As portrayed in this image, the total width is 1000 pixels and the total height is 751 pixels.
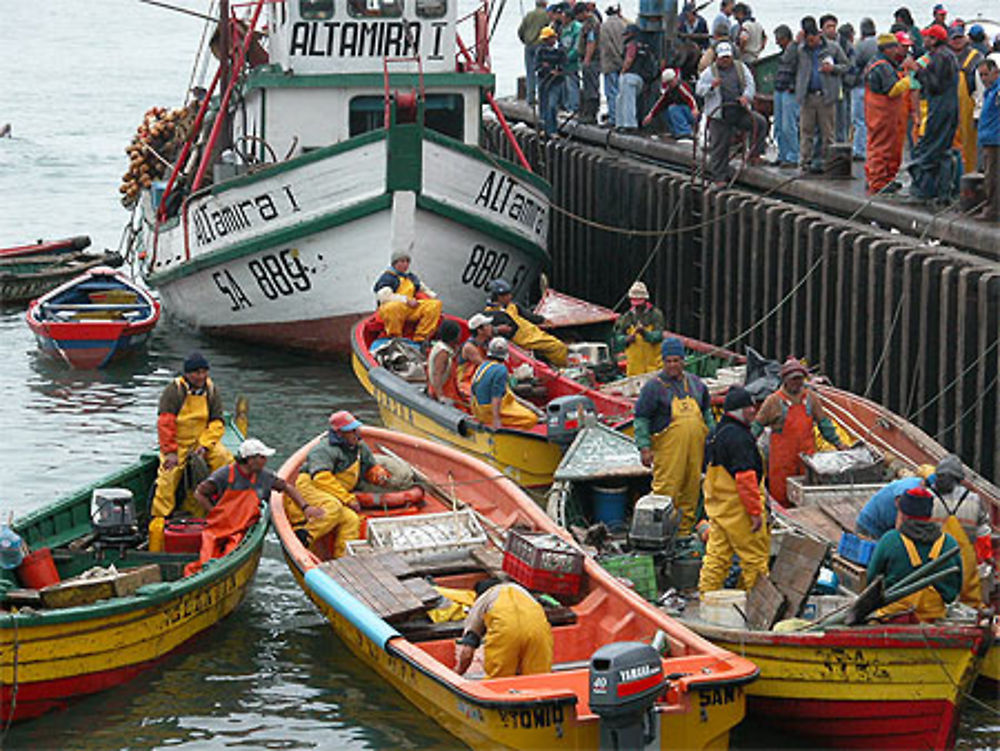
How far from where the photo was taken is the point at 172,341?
80.3 ft

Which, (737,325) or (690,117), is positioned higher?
(690,117)

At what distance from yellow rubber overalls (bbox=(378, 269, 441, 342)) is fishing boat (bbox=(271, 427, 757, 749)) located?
390cm

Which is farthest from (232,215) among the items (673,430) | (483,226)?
(673,430)

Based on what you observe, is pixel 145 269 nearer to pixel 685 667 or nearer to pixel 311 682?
pixel 311 682

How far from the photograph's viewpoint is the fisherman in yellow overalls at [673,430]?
13242 mm

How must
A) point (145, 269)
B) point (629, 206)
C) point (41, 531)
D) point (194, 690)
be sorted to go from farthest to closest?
point (145, 269), point (629, 206), point (41, 531), point (194, 690)

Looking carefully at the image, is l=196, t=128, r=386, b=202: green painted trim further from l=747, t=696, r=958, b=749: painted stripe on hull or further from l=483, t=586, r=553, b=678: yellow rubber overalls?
l=747, t=696, r=958, b=749: painted stripe on hull

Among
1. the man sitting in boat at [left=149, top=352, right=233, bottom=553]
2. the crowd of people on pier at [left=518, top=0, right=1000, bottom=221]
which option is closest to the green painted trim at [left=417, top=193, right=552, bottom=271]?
the crowd of people on pier at [left=518, top=0, right=1000, bottom=221]

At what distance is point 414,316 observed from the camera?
62.3ft

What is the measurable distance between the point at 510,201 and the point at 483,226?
0.58 metres

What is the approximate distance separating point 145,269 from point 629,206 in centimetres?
725

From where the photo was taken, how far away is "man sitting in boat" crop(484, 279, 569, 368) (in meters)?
17.9

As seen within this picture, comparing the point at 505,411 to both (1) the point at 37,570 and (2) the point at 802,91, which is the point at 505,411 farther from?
(2) the point at 802,91

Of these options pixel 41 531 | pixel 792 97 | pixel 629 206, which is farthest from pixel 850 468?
pixel 629 206
